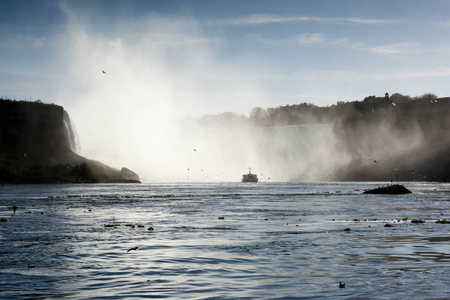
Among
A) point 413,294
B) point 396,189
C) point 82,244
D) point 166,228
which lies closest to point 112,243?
point 82,244

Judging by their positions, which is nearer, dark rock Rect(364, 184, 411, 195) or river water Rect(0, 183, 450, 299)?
river water Rect(0, 183, 450, 299)

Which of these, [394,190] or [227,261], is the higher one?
[394,190]

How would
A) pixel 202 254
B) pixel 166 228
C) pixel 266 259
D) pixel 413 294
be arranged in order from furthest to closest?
pixel 166 228, pixel 202 254, pixel 266 259, pixel 413 294

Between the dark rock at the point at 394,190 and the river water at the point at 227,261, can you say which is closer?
the river water at the point at 227,261

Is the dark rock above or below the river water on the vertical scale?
above

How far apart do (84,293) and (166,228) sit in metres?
22.5

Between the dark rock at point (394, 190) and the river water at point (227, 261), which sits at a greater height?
the dark rock at point (394, 190)

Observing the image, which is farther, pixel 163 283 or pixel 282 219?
pixel 282 219

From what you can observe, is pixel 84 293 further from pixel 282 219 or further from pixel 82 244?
pixel 282 219

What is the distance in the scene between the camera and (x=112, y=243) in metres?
31.2

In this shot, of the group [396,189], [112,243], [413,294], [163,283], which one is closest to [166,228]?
[112,243]

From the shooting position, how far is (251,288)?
18.7 m

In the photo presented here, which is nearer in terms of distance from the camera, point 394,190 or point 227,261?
point 227,261

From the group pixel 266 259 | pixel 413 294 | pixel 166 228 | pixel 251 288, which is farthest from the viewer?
pixel 166 228
